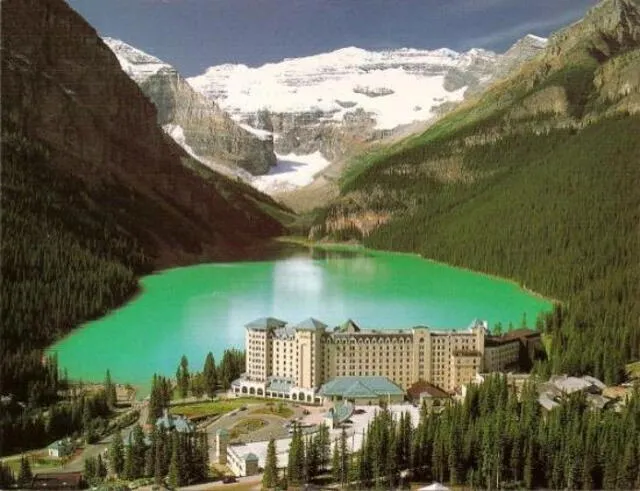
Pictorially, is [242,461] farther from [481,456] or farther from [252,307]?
[252,307]

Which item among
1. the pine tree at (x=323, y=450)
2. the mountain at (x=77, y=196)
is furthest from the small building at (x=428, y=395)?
the mountain at (x=77, y=196)

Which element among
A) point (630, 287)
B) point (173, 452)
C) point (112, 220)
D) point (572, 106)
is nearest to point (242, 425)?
point (173, 452)

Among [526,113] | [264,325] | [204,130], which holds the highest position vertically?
[204,130]

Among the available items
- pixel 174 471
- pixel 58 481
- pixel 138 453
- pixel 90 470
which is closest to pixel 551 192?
pixel 138 453

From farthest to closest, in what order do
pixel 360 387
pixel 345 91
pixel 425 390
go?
pixel 345 91 → pixel 425 390 → pixel 360 387

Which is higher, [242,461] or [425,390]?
[425,390]

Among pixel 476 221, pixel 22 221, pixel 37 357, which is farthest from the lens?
pixel 476 221

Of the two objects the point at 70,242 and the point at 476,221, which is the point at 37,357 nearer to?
the point at 70,242
